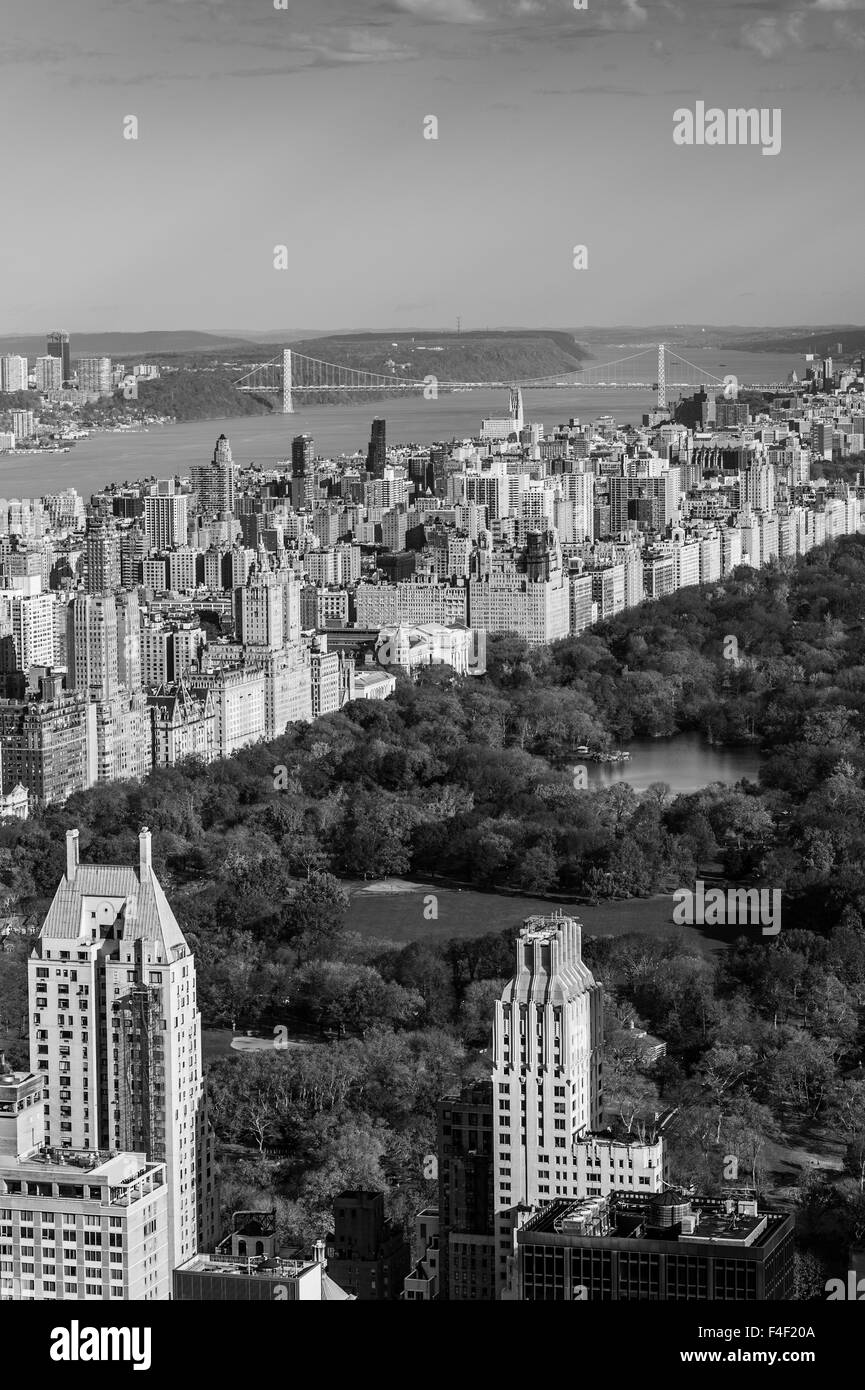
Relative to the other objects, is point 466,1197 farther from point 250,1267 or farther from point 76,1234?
point 76,1234

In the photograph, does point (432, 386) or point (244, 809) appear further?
point (432, 386)

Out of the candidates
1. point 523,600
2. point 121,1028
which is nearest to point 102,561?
point 523,600

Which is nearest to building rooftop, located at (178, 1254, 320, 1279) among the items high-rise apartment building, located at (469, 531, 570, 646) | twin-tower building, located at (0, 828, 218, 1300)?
twin-tower building, located at (0, 828, 218, 1300)

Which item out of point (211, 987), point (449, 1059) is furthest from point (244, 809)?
point (449, 1059)

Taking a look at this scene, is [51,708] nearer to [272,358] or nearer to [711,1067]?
[711,1067]

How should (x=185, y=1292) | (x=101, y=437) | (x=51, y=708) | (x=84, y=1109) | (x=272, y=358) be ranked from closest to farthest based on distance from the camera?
1. (x=185, y=1292)
2. (x=84, y=1109)
3. (x=51, y=708)
4. (x=101, y=437)
5. (x=272, y=358)

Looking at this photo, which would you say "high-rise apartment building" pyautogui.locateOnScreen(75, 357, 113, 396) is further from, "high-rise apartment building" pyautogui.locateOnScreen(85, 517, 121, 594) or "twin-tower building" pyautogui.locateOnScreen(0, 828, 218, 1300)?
"twin-tower building" pyautogui.locateOnScreen(0, 828, 218, 1300)
